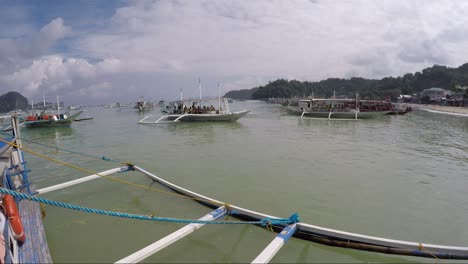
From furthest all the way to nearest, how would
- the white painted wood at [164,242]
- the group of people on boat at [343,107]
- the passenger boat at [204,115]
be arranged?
the group of people on boat at [343,107] → the passenger boat at [204,115] → the white painted wood at [164,242]

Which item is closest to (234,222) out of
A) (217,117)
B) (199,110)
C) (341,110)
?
(217,117)

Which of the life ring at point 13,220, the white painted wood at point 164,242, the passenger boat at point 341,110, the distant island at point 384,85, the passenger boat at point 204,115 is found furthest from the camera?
the distant island at point 384,85

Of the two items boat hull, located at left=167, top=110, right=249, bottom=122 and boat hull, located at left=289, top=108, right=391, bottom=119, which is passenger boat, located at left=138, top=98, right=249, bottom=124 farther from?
boat hull, located at left=289, top=108, right=391, bottom=119

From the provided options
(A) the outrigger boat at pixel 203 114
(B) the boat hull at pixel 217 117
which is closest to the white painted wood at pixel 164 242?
(A) the outrigger boat at pixel 203 114

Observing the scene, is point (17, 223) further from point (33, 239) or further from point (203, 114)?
point (203, 114)

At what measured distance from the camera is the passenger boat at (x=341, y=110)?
33562mm

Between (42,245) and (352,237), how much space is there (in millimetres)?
5132

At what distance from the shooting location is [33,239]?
423cm

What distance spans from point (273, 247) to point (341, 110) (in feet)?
116

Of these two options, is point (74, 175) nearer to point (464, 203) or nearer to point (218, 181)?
point (218, 181)

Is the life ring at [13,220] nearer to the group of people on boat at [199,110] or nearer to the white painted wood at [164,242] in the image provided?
the white painted wood at [164,242]

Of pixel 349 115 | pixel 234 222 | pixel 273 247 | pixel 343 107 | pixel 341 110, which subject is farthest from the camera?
pixel 343 107

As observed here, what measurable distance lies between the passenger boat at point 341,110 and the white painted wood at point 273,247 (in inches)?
1257

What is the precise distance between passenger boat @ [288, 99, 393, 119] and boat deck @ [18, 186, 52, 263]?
33.4 m
